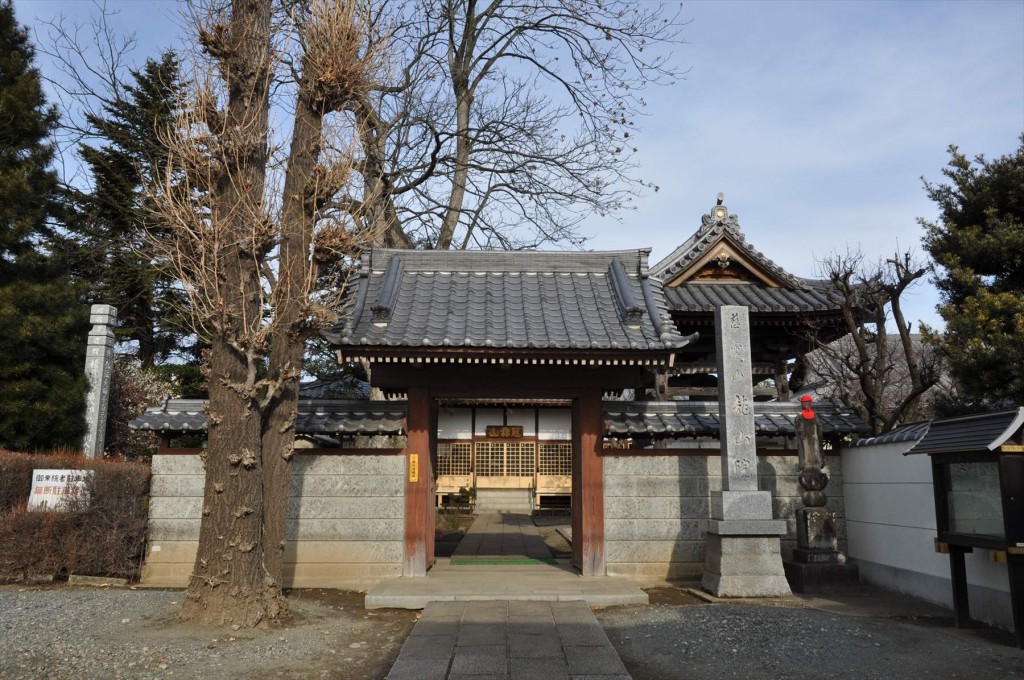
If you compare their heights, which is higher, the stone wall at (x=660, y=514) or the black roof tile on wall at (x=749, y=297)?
the black roof tile on wall at (x=749, y=297)

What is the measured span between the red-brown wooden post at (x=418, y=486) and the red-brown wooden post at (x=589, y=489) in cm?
211

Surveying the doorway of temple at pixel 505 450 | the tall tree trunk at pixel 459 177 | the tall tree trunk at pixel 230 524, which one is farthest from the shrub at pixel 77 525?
the doorway of temple at pixel 505 450

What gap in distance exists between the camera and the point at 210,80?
22.6 ft

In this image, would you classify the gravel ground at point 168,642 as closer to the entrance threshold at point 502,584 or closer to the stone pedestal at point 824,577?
the entrance threshold at point 502,584

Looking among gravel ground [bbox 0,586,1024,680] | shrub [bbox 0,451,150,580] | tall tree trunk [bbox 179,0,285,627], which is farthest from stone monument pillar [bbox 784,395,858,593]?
shrub [bbox 0,451,150,580]

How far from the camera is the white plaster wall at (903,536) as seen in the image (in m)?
7.02

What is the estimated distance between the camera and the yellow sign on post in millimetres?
9438

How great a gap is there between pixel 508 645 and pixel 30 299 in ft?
40.5

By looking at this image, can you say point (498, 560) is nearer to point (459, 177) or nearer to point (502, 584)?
point (502, 584)

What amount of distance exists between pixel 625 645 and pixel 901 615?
347 centimetres

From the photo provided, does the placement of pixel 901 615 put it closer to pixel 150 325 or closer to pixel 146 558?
pixel 146 558

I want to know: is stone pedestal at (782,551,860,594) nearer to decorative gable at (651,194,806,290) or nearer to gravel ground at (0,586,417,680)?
gravel ground at (0,586,417,680)

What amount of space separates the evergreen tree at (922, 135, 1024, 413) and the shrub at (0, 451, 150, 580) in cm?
1199

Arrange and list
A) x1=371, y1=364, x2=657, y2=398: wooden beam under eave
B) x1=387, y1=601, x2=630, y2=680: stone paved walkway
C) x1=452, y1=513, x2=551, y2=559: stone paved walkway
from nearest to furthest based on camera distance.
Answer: x1=387, y1=601, x2=630, y2=680: stone paved walkway < x1=371, y1=364, x2=657, y2=398: wooden beam under eave < x1=452, y1=513, x2=551, y2=559: stone paved walkway
